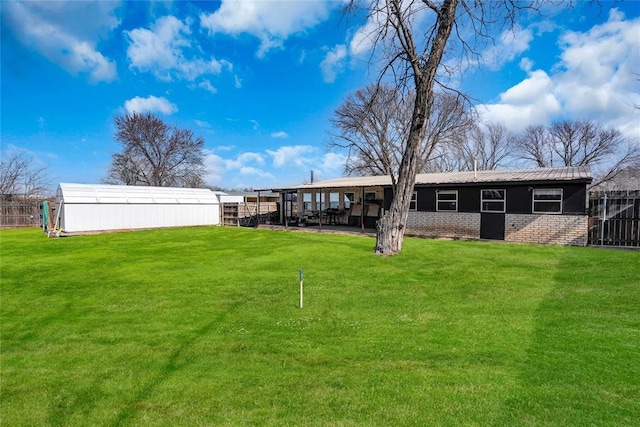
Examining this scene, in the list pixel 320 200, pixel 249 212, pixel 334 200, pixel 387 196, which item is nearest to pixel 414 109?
pixel 387 196

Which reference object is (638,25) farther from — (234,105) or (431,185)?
(234,105)

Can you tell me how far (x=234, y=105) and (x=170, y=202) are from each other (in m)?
9.02

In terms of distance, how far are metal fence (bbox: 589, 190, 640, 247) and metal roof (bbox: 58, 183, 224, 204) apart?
22649 millimetres

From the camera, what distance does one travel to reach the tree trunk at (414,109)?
1085 cm

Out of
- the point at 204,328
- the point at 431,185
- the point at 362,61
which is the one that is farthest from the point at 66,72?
the point at 204,328

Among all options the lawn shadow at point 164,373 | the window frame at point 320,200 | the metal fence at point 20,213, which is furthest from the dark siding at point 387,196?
the metal fence at point 20,213

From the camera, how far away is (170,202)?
24.2m

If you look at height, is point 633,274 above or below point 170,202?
below

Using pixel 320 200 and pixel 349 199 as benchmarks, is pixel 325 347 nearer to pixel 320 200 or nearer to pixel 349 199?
pixel 349 199

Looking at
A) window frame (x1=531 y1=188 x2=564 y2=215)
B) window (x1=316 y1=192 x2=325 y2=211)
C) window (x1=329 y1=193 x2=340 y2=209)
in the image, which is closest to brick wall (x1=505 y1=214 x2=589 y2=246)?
window frame (x1=531 y1=188 x2=564 y2=215)

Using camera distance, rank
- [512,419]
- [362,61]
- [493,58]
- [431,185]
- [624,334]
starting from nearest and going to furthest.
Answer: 1. [512,419]
2. [624,334]
3. [493,58]
4. [362,61]
5. [431,185]

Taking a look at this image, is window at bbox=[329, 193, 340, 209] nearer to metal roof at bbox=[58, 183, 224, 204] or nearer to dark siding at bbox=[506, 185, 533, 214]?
metal roof at bbox=[58, 183, 224, 204]

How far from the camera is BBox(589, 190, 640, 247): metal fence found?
507 inches

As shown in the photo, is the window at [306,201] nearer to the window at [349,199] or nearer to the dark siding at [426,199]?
the window at [349,199]
